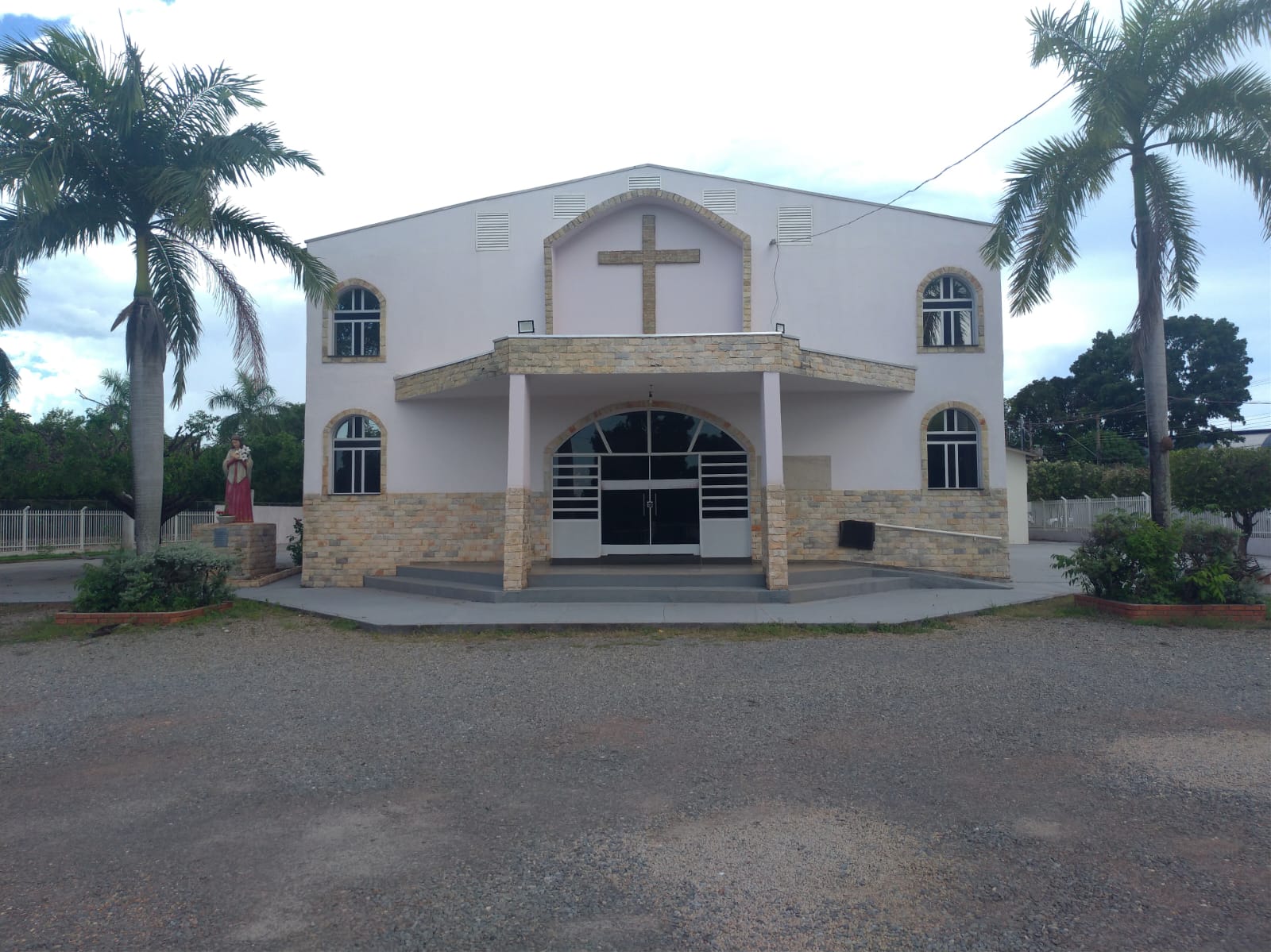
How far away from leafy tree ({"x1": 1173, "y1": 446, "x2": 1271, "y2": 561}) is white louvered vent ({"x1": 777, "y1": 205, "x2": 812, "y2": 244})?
34.3ft

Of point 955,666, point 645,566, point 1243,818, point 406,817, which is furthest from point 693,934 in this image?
point 645,566

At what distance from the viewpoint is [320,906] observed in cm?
374

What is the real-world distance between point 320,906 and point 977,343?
49.9 ft

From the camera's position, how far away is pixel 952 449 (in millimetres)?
16062

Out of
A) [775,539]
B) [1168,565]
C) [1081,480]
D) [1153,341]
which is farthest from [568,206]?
[1081,480]

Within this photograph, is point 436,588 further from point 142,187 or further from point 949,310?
point 949,310

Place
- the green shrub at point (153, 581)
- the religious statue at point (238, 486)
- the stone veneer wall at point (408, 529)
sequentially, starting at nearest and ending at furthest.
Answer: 1. the green shrub at point (153, 581)
2. the stone veneer wall at point (408, 529)
3. the religious statue at point (238, 486)

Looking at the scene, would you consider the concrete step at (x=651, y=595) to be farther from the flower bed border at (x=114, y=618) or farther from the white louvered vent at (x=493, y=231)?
the white louvered vent at (x=493, y=231)

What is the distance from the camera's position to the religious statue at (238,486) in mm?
17859

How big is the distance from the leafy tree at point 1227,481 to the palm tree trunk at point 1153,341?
669 centimetres

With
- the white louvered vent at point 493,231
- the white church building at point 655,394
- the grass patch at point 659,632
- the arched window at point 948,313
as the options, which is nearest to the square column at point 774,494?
the grass patch at point 659,632

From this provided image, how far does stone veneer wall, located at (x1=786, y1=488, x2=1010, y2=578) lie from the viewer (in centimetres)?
1555

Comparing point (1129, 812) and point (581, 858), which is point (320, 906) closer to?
point (581, 858)

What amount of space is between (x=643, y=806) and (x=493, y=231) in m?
13.6
